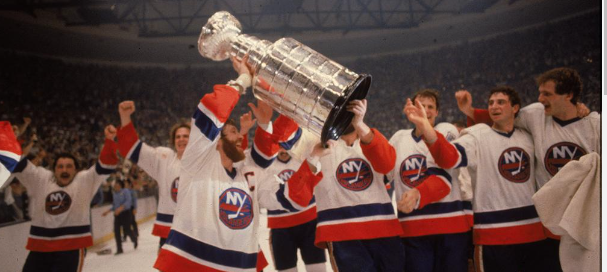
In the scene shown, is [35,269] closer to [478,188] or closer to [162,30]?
[162,30]

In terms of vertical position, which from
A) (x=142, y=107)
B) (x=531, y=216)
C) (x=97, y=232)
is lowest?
(x=97, y=232)

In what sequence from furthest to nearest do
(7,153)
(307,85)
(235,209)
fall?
(235,209)
(7,153)
(307,85)

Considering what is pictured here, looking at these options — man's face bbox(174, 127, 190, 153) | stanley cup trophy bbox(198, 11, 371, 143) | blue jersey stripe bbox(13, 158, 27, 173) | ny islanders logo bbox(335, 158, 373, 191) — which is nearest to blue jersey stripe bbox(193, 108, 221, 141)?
stanley cup trophy bbox(198, 11, 371, 143)

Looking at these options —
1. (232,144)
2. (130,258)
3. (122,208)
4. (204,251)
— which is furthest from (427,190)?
(122,208)

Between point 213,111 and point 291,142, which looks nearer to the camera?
point 213,111

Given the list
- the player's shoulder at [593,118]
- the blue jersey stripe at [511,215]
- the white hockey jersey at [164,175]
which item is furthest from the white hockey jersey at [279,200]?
the player's shoulder at [593,118]

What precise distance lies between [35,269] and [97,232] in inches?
128

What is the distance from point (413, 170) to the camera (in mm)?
2027

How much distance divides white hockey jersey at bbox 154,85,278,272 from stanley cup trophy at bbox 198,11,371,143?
0.24m

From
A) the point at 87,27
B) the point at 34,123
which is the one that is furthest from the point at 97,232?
the point at 87,27

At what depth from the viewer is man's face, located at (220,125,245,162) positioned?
5.55 ft

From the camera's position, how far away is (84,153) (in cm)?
529

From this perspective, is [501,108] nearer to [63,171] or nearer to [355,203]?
[355,203]

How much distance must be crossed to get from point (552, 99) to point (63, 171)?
274cm
